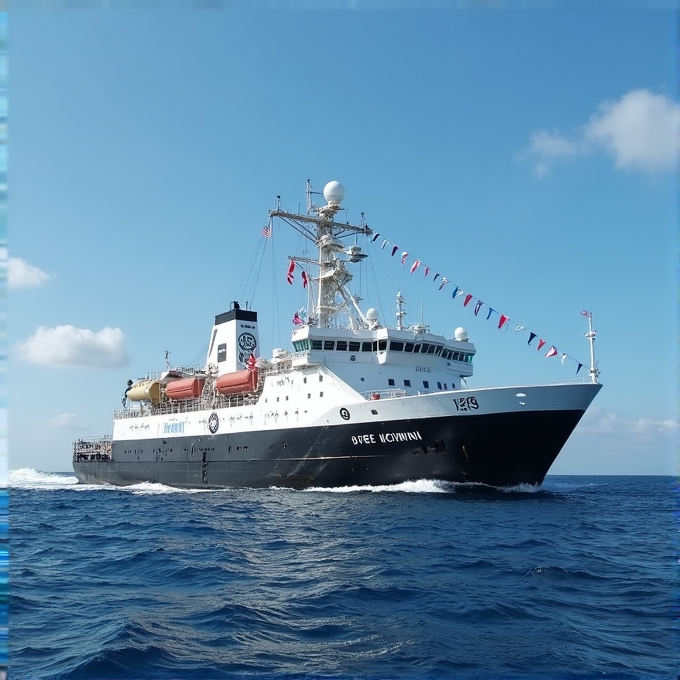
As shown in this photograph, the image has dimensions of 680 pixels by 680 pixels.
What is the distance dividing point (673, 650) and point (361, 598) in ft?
15.0

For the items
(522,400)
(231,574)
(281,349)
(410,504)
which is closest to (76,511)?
(281,349)

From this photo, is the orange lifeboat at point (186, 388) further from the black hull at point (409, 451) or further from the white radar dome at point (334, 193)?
the white radar dome at point (334, 193)

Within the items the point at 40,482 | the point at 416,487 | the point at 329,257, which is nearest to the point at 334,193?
the point at 329,257

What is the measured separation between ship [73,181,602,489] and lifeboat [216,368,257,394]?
9cm

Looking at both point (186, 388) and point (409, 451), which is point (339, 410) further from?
point (186, 388)

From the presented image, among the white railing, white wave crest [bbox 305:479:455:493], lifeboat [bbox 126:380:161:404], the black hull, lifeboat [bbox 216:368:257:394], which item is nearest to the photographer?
the black hull

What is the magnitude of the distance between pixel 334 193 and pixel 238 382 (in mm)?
11764

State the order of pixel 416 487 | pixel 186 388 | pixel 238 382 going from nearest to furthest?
pixel 416 487 < pixel 238 382 < pixel 186 388

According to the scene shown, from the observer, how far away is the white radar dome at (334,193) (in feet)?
110

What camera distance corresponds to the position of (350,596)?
9977 mm

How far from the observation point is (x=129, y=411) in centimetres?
4475

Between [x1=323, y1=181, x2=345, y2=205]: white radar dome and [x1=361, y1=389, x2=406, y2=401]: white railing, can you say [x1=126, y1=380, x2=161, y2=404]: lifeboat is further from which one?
[x1=361, y1=389, x2=406, y2=401]: white railing

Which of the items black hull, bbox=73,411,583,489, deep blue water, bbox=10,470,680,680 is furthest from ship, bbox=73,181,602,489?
deep blue water, bbox=10,470,680,680

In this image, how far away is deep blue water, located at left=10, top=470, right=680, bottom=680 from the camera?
694 centimetres
